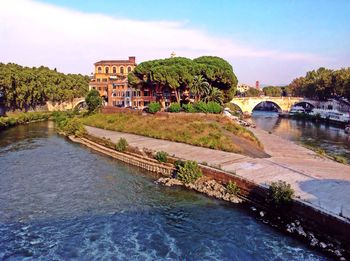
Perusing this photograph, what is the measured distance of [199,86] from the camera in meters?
67.5

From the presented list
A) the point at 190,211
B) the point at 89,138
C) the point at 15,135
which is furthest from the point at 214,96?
the point at 190,211

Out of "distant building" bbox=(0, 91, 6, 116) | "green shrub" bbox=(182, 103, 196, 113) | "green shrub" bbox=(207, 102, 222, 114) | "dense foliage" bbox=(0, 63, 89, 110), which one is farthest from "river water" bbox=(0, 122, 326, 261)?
"distant building" bbox=(0, 91, 6, 116)

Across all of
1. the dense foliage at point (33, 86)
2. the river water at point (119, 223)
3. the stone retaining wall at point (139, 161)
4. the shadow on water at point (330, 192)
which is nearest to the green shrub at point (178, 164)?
the stone retaining wall at point (139, 161)

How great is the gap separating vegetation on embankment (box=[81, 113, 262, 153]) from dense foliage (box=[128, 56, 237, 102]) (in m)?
7.42

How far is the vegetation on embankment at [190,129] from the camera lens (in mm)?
45844

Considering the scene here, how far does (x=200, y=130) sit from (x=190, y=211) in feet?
79.1

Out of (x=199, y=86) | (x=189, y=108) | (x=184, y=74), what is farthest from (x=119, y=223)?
(x=199, y=86)

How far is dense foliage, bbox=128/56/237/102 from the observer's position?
6569cm

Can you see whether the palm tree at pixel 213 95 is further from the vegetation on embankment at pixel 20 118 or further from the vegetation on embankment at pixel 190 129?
the vegetation on embankment at pixel 20 118

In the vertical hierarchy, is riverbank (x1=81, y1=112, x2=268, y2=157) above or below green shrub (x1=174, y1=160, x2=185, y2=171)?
above

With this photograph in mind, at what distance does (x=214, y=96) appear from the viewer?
228 ft

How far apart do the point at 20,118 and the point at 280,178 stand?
71824 mm

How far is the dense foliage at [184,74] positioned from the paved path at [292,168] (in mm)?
18775

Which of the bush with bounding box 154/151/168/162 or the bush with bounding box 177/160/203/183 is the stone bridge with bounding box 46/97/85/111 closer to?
the bush with bounding box 154/151/168/162
